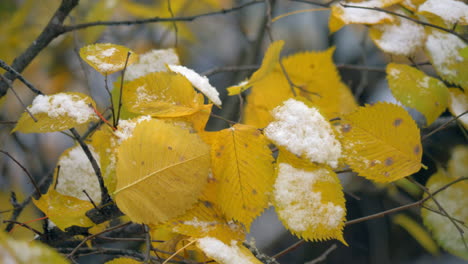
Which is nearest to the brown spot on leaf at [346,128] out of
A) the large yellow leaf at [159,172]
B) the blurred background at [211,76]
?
the large yellow leaf at [159,172]

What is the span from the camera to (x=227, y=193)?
244mm

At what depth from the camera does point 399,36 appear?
13.5 inches

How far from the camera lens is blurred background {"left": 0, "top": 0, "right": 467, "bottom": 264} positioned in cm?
70

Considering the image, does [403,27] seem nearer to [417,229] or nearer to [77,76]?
[417,229]

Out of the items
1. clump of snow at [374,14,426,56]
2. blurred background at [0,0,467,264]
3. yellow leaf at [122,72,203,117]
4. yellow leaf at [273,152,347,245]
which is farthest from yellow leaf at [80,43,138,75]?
blurred background at [0,0,467,264]

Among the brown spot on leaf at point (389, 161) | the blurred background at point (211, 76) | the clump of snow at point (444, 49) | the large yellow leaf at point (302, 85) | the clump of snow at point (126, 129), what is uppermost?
the clump of snow at point (126, 129)

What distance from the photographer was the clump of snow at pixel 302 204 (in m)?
0.23

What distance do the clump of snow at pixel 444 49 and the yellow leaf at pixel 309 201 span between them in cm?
17

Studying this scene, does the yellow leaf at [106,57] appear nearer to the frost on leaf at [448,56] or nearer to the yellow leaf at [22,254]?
the yellow leaf at [22,254]

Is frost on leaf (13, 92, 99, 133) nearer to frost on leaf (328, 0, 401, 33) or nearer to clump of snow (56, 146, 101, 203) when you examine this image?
clump of snow (56, 146, 101, 203)

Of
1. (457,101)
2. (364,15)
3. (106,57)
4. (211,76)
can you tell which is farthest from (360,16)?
(211,76)

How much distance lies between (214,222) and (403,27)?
0.85 feet

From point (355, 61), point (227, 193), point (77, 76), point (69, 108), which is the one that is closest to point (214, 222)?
point (227, 193)

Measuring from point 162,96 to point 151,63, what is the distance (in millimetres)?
68
